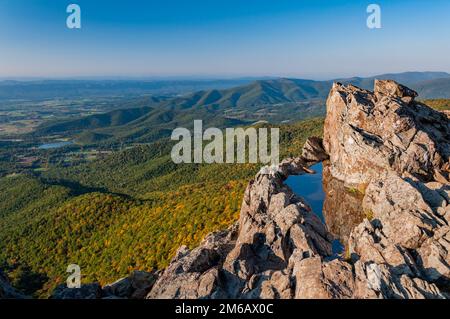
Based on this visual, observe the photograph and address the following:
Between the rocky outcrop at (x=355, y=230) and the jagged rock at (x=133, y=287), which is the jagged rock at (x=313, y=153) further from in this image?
the jagged rock at (x=133, y=287)

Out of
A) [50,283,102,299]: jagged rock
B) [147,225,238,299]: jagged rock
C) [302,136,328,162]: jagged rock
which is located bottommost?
[50,283,102,299]: jagged rock

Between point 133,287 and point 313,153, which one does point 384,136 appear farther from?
point 133,287

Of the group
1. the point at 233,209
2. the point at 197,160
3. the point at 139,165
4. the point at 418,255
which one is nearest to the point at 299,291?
the point at 418,255

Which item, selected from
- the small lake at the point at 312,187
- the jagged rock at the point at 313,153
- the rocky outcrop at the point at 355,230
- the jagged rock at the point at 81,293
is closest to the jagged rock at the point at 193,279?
the rocky outcrop at the point at 355,230

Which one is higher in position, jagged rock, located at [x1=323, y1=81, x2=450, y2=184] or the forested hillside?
jagged rock, located at [x1=323, y1=81, x2=450, y2=184]

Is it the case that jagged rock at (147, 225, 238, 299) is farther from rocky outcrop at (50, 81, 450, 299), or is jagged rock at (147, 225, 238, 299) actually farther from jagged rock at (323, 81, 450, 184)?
jagged rock at (323, 81, 450, 184)

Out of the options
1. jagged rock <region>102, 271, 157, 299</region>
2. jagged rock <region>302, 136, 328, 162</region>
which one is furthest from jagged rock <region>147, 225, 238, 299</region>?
jagged rock <region>302, 136, 328, 162</region>
